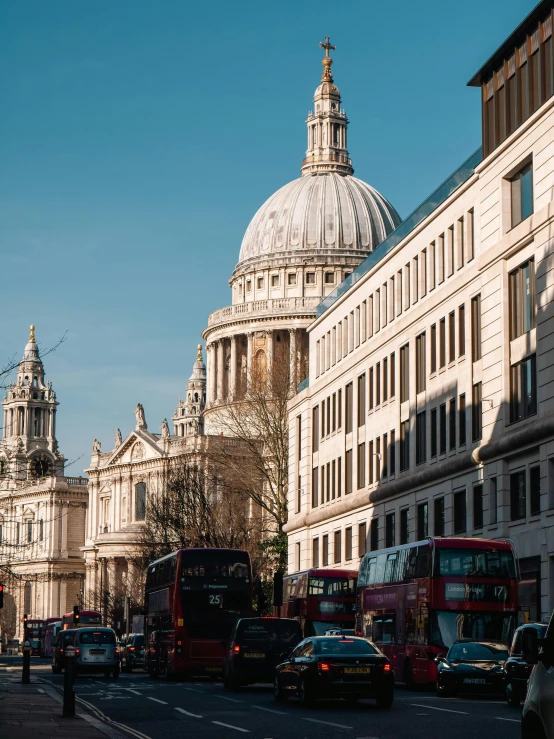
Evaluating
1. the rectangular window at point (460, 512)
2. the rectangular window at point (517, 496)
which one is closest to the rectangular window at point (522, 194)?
the rectangular window at point (517, 496)

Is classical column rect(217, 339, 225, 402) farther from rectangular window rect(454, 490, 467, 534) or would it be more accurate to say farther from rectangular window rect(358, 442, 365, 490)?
rectangular window rect(454, 490, 467, 534)

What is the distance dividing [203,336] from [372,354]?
90.4 m

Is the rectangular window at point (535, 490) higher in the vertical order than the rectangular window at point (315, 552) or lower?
higher

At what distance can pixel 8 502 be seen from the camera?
626 ft

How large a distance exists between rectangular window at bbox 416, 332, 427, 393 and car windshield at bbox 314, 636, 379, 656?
3354 cm

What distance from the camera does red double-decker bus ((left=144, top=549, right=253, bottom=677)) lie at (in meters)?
48.8

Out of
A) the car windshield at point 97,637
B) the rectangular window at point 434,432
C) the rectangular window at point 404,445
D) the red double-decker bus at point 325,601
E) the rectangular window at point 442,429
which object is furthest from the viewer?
the rectangular window at point 404,445

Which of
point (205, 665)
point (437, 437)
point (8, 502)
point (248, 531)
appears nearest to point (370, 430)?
point (437, 437)

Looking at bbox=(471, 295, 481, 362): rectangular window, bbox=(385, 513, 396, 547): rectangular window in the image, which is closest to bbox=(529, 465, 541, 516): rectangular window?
bbox=(471, 295, 481, 362): rectangular window

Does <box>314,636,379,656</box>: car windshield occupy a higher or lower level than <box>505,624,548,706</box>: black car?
higher

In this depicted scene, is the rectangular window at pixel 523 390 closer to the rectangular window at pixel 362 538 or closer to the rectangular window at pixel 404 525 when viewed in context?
the rectangular window at pixel 404 525

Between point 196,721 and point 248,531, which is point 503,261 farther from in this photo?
point 248,531

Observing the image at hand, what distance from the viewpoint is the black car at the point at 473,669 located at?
1404 inches

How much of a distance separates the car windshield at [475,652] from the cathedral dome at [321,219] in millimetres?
121685
